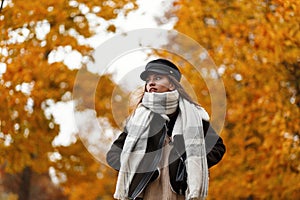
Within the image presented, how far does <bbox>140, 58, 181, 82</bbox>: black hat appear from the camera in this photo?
5.15 metres

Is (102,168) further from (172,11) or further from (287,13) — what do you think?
(287,13)

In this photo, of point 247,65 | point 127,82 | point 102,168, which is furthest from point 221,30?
point 127,82

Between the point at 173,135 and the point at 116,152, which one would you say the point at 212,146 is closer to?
the point at 173,135

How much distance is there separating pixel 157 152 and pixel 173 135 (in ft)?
0.53

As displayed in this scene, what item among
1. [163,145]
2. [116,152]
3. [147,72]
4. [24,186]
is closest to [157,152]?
[163,145]

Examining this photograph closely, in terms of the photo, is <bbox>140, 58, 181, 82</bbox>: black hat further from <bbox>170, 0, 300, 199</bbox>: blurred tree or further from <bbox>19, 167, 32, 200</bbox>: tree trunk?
<bbox>19, 167, 32, 200</bbox>: tree trunk

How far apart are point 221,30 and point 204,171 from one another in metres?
7.27

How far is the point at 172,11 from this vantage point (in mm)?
12531

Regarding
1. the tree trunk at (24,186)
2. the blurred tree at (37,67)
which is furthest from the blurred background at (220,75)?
the tree trunk at (24,186)

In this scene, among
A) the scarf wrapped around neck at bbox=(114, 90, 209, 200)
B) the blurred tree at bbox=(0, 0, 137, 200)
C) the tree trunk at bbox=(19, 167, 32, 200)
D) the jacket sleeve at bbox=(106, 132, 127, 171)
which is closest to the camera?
the scarf wrapped around neck at bbox=(114, 90, 209, 200)

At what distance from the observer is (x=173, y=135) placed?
5.05 m

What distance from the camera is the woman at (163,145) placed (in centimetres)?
497

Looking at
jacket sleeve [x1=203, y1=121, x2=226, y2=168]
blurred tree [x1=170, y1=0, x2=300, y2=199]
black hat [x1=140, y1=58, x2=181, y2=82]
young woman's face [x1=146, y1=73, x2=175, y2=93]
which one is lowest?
blurred tree [x1=170, y1=0, x2=300, y2=199]

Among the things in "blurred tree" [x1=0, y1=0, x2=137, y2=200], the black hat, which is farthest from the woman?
"blurred tree" [x1=0, y1=0, x2=137, y2=200]
